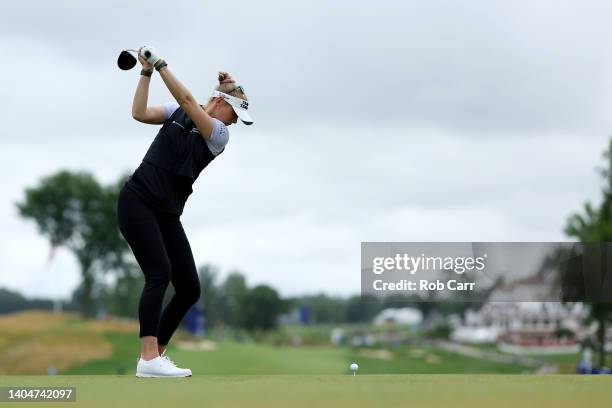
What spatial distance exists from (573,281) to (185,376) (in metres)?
25.0

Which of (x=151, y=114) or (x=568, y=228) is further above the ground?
(x=568, y=228)

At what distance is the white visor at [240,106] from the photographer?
8562mm

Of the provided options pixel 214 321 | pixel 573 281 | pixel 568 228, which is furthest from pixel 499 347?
pixel 573 281

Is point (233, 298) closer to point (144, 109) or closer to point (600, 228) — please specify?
point (600, 228)

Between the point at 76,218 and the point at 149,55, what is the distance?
85.5 meters

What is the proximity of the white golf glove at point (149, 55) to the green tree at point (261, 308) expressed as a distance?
133017mm

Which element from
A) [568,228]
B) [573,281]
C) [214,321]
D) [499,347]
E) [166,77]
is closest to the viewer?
[166,77]

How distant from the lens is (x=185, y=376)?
8.29m

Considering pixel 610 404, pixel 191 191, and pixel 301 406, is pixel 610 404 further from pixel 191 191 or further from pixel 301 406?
pixel 191 191

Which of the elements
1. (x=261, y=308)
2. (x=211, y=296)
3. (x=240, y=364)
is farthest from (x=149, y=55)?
(x=211, y=296)

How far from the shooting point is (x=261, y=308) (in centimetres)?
14475

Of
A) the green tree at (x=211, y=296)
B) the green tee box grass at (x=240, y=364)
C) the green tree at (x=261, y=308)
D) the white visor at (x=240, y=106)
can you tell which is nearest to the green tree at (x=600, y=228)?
the green tee box grass at (x=240, y=364)

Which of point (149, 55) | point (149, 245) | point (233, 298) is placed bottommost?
point (149, 245)

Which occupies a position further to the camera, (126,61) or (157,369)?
(126,61)
